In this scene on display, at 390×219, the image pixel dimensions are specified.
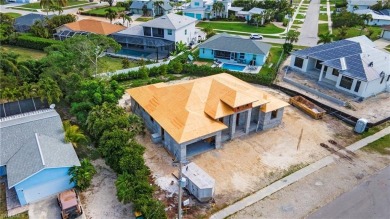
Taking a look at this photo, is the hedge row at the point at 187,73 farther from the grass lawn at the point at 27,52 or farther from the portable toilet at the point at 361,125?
the grass lawn at the point at 27,52

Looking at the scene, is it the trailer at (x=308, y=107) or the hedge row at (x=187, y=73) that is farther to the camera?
the hedge row at (x=187, y=73)

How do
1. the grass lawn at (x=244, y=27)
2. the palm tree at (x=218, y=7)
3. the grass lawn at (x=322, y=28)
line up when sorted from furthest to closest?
1. the palm tree at (x=218, y=7)
2. the grass lawn at (x=244, y=27)
3. the grass lawn at (x=322, y=28)

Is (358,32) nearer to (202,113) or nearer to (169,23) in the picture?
(169,23)

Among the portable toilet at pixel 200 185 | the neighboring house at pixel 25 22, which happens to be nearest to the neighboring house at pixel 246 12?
the neighboring house at pixel 25 22

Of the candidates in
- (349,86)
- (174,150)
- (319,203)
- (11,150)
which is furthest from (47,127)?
(349,86)

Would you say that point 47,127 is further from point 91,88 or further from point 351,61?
point 351,61

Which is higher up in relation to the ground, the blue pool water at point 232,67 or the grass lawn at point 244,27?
the grass lawn at point 244,27
